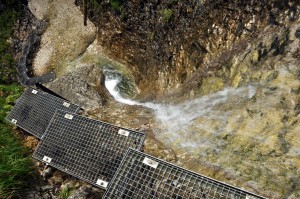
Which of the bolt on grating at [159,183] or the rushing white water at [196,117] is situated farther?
the rushing white water at [196,117]

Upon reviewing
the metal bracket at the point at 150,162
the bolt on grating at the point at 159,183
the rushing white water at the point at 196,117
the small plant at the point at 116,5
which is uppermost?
the small plant at the point at 116,5

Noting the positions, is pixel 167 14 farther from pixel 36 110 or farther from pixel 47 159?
pixel 47 159

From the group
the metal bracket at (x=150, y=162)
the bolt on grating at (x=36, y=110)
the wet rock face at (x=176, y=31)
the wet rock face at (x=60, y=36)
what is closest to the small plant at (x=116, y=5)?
the wet rock face at (x=176, y=31)

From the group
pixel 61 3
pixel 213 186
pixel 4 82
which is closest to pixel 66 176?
pixel 213 186

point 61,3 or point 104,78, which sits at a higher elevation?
point 61,3

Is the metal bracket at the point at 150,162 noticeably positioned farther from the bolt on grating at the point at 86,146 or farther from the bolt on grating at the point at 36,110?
the bolt on grating at the point at 36,110

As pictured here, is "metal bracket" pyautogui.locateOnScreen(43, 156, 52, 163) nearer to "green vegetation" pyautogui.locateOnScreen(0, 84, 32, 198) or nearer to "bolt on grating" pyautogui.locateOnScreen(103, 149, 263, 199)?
"green vegetation" pyautogui.locateOnScreen(0, 84, 32, 198)

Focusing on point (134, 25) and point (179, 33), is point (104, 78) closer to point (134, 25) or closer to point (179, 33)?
point (134, 25)
